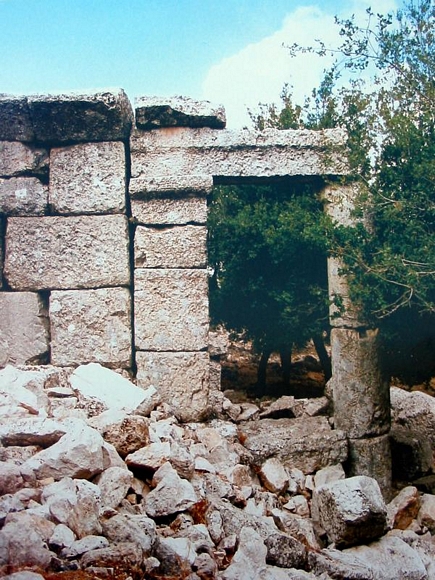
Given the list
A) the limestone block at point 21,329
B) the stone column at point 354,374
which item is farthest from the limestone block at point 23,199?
the stone column at point 354,374

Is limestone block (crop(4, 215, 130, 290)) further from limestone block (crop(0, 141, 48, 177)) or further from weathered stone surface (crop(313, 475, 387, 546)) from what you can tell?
weathered stone surface (crop(313, 475, 387, 546))

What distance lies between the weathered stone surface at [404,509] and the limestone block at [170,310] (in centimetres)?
234

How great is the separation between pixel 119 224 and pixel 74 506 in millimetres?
3576

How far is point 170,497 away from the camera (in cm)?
439

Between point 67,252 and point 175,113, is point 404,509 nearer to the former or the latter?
point 67,252

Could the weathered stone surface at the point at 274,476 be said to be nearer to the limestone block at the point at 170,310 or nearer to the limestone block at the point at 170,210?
the limestone block at the point at 170,310

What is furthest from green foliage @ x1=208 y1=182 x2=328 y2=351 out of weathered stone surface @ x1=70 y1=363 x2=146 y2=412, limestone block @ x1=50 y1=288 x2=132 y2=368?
weathered stone surface @ x1=70 y1=363 x2=146 y2=412

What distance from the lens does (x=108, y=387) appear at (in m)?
5.93

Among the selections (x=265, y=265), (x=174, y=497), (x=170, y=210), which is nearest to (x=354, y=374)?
(x=170, y=210)

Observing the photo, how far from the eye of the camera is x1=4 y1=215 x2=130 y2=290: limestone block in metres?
6.82

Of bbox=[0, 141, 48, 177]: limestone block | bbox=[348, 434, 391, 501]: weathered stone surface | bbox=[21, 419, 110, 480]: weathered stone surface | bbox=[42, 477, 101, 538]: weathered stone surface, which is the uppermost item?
bbox=[0, 141, 48, 177]: limestone block

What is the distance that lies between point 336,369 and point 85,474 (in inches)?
141

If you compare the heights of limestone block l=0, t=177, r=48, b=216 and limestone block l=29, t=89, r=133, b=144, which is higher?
limestone block l=29, t=89, r=133, b=144

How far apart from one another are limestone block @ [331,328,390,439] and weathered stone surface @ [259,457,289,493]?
3.58ft
